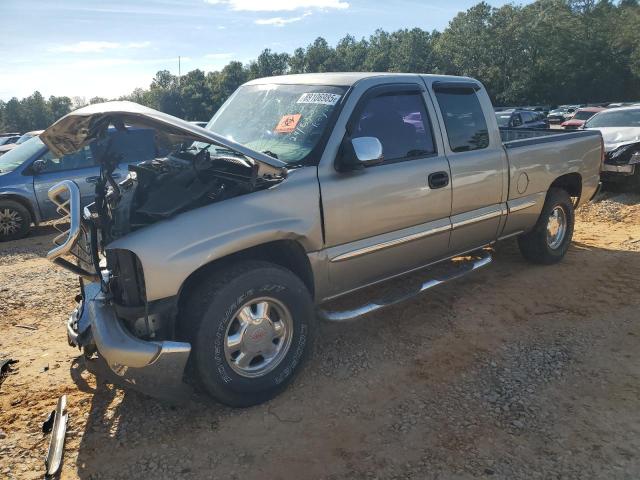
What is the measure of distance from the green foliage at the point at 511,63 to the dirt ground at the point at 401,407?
5225 cm

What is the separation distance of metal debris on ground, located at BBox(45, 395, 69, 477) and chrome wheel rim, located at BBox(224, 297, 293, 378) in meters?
1.03

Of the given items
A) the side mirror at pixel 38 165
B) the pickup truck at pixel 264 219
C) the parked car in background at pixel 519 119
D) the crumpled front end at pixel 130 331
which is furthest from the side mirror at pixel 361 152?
the parked car in background at pixel 519 119

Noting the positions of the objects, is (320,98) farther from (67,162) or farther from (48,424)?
(67,162)

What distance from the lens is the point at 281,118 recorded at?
388 cm

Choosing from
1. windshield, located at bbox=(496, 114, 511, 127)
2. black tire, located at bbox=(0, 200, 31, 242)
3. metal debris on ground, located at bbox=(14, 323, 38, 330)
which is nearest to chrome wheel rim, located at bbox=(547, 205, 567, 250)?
metal debris on ground, located at bbox=(14, 323, 38, 330)

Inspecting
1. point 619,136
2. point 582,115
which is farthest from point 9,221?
point 582,115

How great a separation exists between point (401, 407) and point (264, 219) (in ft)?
4.87

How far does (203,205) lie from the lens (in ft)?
10.0

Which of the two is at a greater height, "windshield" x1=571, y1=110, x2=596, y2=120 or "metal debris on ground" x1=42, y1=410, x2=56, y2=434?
"windshield" x1=571, y1=110, x2=596, y2=120

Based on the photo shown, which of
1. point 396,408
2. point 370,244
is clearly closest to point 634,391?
point 396,408

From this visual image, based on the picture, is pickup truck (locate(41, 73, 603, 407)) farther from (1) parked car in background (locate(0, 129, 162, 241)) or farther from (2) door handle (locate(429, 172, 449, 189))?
(1) parked car in background (locate(0, 129, 162, 241))

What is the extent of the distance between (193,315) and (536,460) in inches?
80.7

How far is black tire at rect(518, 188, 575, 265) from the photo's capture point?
5555 millimetres

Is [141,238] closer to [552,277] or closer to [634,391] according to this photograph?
[634,391]
